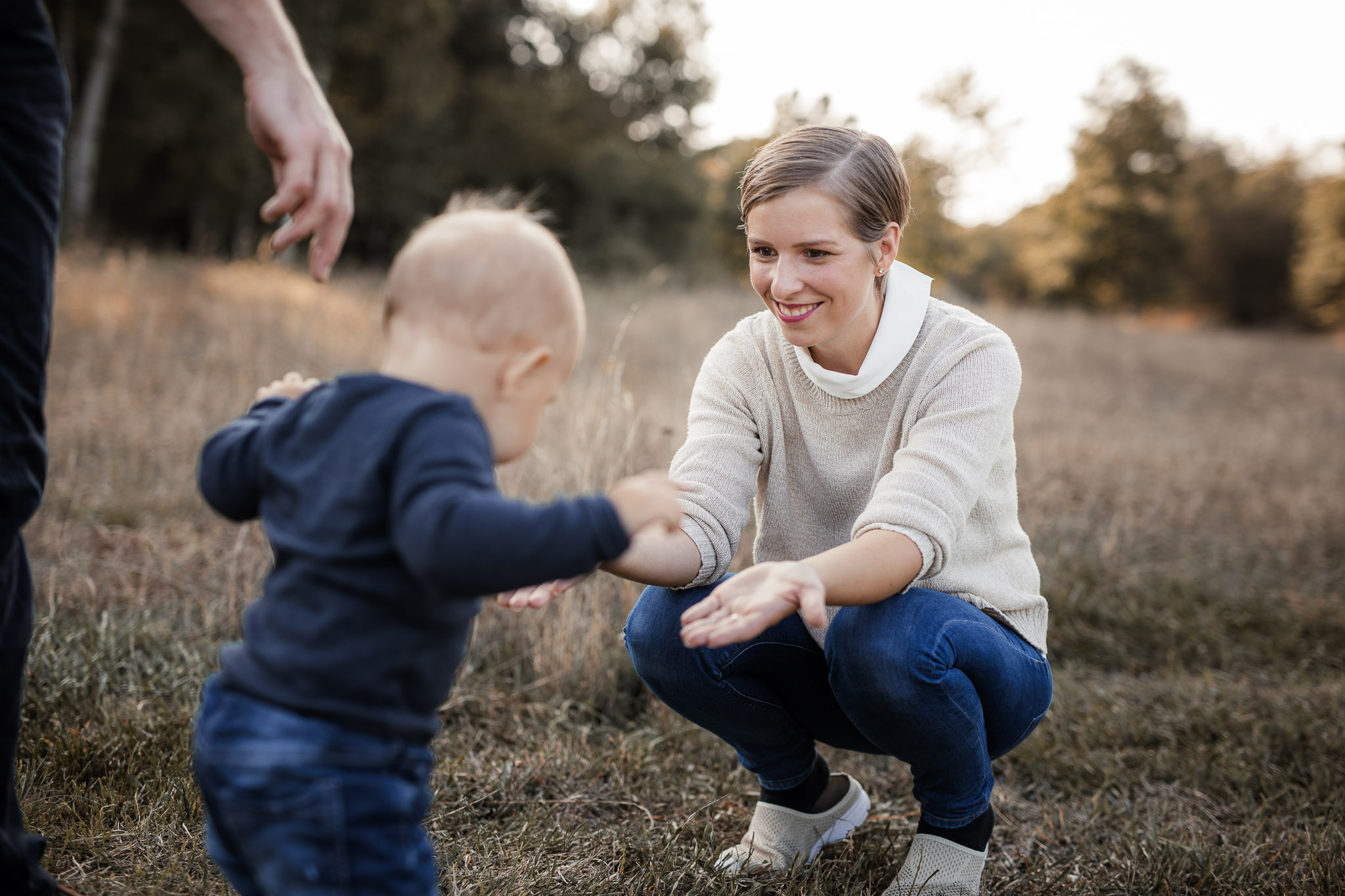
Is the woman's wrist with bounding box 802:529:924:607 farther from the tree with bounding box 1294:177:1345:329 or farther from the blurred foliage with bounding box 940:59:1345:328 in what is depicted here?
the tree with bounding box 1294:177:1345:329

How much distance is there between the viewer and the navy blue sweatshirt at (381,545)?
0.99 m

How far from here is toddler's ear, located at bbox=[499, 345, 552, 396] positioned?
1122mm

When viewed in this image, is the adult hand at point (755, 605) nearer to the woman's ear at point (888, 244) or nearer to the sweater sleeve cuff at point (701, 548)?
the sweater sleeve cuff at point (701, 548)

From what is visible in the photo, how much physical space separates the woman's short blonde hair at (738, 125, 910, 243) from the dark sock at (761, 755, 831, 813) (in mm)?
1223

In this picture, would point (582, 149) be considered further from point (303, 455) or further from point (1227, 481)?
point (303, 455)

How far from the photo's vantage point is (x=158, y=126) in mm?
11852

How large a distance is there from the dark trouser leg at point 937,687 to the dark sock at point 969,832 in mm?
15

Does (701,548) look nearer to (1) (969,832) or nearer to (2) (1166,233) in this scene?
(1) (969,832)

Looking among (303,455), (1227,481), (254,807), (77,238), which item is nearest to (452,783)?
(254,807)

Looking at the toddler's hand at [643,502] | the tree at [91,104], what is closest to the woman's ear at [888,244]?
the toddler's hand at [643,502]

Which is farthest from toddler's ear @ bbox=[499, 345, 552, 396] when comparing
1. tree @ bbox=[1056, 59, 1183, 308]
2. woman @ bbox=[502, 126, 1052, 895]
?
tree @ bbox=[1056, 59, 1183, 308]

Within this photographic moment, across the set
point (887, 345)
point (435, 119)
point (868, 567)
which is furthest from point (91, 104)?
point (868, 567)

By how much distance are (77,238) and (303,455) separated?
910 cm

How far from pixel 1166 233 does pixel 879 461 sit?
1277 inches
